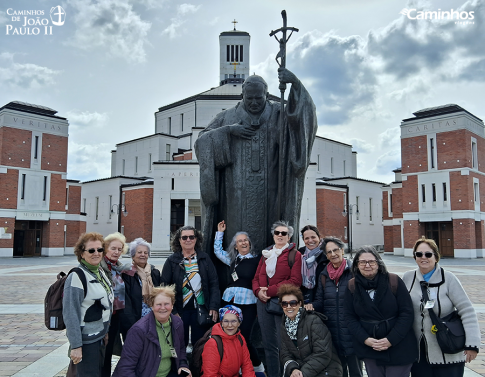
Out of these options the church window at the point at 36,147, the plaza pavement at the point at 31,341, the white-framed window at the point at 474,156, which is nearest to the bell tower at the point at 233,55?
the church window at the point at 36,147

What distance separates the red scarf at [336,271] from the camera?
4.01 meters

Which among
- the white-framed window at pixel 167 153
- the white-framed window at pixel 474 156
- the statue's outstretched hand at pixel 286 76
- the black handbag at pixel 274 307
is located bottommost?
the black handbag at pixel 274 307

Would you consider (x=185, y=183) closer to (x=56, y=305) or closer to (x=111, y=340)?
(x=111, y=340)

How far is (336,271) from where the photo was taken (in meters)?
4.05

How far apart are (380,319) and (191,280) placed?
1.94 m

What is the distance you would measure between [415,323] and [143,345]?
234 centimetres

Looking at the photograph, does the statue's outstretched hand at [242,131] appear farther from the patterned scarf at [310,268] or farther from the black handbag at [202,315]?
the black handbag at [202,315]

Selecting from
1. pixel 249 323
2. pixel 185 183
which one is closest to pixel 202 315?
pixel 249 323

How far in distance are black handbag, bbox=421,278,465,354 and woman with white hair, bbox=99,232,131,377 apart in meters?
2.86

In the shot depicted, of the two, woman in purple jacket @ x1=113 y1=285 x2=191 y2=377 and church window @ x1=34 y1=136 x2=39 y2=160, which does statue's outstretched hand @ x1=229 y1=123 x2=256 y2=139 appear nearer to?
woman in purple jacket @ x1=113 y1=285 x2=191 y2=377

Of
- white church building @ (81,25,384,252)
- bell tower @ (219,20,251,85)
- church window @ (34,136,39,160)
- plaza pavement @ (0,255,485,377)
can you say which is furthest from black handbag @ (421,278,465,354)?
bell tower @ (219,20,251,85)

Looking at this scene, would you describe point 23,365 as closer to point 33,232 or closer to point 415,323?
point 415,323

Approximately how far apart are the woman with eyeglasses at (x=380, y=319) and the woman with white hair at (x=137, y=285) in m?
2.08

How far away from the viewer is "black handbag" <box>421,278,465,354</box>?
10.9 feet
